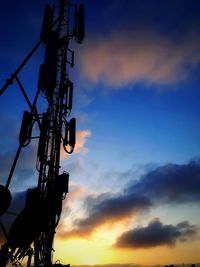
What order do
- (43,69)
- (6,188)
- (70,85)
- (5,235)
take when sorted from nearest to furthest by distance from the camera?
(6,188)
(5,235)
(43,69)
(70,85)

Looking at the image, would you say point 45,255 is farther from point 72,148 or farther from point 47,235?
point 72,148

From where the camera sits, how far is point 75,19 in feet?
95.2

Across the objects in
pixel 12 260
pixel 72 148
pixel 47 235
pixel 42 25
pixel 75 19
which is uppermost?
pixel 75 19

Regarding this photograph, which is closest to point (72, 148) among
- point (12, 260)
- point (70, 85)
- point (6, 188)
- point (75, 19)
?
point (70, 85)

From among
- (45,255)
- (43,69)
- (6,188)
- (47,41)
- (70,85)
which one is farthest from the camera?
(70,85)

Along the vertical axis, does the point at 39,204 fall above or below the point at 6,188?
above

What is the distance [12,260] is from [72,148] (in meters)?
9.33

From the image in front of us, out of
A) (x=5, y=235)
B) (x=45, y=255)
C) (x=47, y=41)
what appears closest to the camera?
(x=5, y=235)

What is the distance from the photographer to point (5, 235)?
1559 centimetres

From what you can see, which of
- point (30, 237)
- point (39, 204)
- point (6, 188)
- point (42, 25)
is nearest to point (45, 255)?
point (30, 237)

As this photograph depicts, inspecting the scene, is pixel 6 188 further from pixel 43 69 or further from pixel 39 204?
pixel 43 69

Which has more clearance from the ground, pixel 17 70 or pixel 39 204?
pixel 17 70

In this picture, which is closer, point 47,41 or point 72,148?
point 47,41

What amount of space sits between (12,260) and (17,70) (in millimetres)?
13163
